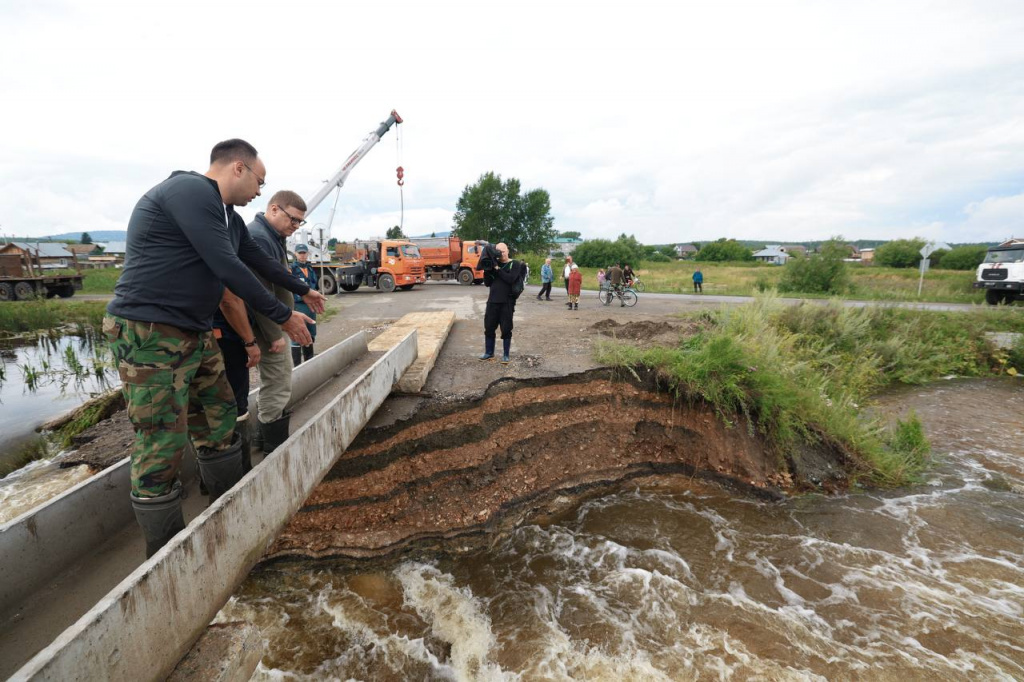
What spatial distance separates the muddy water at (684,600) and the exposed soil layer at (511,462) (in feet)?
0.87

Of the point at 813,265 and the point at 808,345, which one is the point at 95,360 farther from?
the point at 813,265

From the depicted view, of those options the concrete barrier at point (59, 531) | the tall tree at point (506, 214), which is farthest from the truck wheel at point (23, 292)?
the tall tree at point (506, 214)

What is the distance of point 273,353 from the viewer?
3062 mm

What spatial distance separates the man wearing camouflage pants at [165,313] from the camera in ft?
6.25

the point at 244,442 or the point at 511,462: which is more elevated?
the point at 244,442

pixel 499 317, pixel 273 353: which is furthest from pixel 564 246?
pixel 273 353

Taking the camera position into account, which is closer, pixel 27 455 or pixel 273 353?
pixel 273 353

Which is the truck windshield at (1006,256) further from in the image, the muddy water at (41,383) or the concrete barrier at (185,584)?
the muddy water at (41,383)

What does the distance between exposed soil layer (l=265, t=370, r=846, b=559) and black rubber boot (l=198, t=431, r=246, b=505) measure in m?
2.08

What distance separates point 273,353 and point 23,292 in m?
22.0

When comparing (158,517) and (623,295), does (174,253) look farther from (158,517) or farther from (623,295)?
(623,295)

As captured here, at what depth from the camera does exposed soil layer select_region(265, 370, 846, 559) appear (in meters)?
4.37

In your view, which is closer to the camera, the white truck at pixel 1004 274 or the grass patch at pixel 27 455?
the grass patch at pixel 27 455

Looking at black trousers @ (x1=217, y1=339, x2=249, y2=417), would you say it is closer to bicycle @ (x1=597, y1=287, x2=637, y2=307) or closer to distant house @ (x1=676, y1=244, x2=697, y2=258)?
bicycle @ (x1=597, y1=287, x2=637, y2=307)
